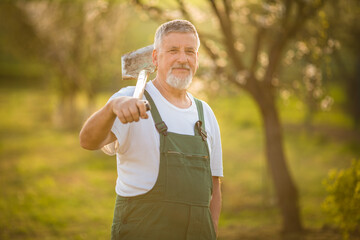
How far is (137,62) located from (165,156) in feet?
2.52

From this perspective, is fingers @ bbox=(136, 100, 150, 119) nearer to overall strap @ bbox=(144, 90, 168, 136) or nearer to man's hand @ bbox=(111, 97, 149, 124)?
man's hand @ bbox=(111, 97, 149, 124)

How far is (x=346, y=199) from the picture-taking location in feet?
14.9

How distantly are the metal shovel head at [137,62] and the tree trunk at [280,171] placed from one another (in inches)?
181

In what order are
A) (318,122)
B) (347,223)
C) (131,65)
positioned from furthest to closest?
(318,122) < (347,223) < (131,65)

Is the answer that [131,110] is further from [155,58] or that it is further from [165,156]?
[155,58]

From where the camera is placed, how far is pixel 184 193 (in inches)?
92.6

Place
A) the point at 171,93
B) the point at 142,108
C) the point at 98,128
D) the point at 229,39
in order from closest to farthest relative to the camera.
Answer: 1. the point at 142,108
2. the point at 98,128
3. the point at 171,93
4. the point at 229,39

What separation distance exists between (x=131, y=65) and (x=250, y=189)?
9388mm

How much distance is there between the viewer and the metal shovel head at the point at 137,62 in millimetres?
2680

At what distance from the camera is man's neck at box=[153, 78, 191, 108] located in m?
2.54

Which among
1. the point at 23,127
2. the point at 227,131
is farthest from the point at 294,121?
the point at 23,127

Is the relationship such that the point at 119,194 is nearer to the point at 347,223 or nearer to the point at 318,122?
the point at 347,223

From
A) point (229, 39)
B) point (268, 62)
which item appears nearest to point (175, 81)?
point (229, 39)

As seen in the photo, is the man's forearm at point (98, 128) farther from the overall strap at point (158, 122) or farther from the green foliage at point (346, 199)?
the green foliage at point (346, 199)
